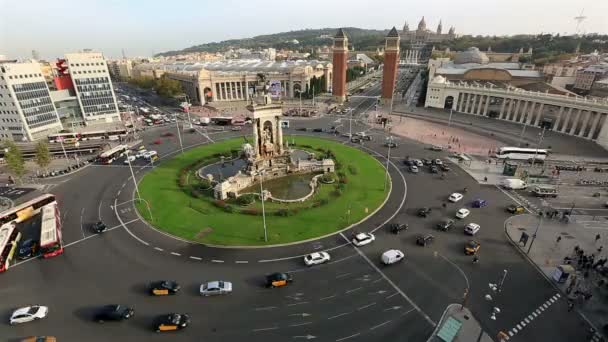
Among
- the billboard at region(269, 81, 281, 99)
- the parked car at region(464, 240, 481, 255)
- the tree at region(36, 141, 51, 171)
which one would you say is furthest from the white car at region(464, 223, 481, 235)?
the tree at region(36, 141, 51, 171)

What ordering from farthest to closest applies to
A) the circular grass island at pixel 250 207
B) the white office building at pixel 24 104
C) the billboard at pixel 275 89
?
the white office building at pixel 24 104, the billboard at pixel 275 89, the circular grass island at pixel 250 207

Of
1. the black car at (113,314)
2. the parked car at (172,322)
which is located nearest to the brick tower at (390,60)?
the parked car at (172,322)


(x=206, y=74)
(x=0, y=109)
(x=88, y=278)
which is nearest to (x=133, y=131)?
(x=0, y=109)

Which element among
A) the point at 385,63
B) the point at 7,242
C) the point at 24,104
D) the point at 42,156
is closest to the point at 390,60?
the point at 385,63

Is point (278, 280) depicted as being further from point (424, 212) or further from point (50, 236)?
point (50, 236)

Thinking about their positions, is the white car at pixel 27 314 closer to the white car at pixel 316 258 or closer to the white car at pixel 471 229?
the white car at pixel 316 258

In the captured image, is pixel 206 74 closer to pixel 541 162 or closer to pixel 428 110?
pixel 428 110
